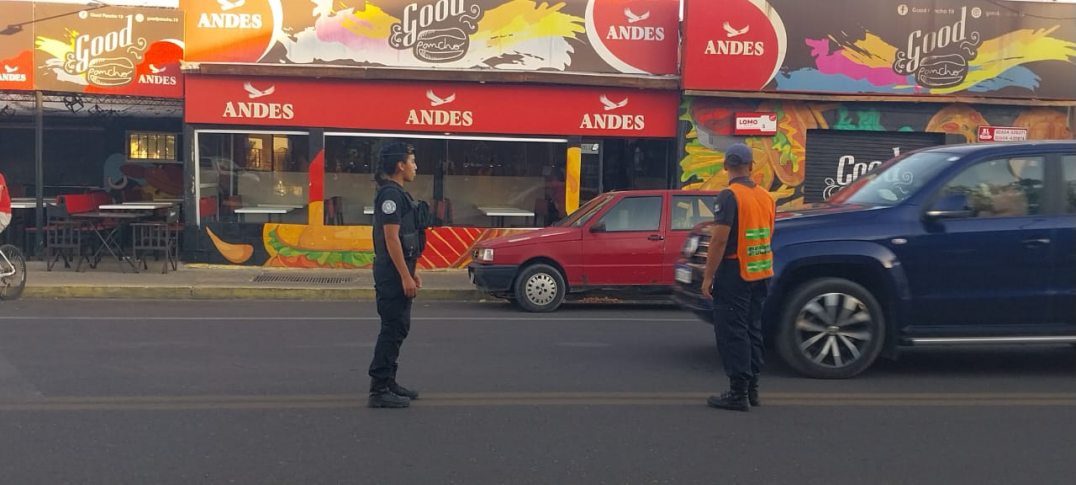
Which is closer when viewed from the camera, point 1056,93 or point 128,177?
point 1056,93

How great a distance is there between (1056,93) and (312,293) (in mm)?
12790

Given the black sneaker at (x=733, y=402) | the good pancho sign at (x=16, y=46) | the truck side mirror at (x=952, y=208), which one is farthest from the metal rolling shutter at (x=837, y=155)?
the good pancho sign at (x=16, y=46)

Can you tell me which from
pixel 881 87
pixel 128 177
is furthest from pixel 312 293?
pixel 881 87

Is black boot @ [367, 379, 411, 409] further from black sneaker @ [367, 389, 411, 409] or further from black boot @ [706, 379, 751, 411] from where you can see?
black boot @ [706, 379, 751, 411]

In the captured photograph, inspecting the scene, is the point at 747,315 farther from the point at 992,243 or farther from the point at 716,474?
the point at 992,243

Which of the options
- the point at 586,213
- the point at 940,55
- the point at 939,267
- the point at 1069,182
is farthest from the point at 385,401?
the point at 940,55

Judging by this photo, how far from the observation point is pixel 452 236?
15.4 meters

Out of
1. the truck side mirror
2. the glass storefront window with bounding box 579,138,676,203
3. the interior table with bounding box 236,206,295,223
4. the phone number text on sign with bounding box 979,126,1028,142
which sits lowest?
the interior table with bounding box 236,206,295,223

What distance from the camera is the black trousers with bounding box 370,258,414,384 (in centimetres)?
600

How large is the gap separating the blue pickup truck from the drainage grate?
794 cm

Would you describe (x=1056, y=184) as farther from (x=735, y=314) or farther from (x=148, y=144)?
(x=148, y=144)

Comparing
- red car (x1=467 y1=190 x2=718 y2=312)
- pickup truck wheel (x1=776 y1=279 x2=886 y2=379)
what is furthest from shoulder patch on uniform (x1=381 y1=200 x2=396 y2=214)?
red car (x1=467 y1=190 x2=718 y2=312)

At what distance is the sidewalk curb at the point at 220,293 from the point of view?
1246cm

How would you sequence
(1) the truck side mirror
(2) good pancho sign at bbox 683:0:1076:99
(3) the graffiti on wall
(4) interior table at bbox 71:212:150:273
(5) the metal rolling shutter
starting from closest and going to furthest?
(1) the truck side mirror → (4) interior table at bbox 71:212:150:273 → (2) good pancho sign at bbox 683:0:1076:99 → (3) the graffiti on wall → (5) the metal rolling shutter
